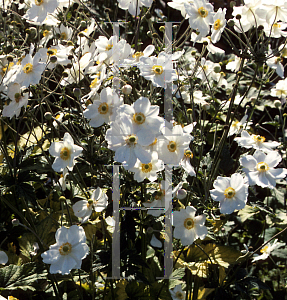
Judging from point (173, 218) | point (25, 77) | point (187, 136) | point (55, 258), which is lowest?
point (55, 258)

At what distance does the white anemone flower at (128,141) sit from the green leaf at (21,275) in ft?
2.31

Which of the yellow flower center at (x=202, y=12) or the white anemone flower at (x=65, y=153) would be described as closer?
the white anemone flower at (x=65, y=153)

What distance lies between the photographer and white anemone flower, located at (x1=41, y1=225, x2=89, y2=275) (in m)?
1.19

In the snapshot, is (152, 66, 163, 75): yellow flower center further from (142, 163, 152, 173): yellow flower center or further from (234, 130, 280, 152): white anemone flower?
(234, 130, 280, 152): white anemone flower

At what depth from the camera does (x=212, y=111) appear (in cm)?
254

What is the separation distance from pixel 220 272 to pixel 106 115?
108cm

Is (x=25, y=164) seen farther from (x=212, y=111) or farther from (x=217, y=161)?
(x=212, y=111)

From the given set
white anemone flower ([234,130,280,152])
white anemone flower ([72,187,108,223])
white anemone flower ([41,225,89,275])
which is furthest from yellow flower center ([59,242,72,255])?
white anemone flower ([234,130,280,152])

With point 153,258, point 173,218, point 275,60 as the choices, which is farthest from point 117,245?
point 275,60

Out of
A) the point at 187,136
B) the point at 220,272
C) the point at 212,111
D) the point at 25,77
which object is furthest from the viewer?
the point at 212,111

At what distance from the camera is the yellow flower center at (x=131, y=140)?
1108 mm

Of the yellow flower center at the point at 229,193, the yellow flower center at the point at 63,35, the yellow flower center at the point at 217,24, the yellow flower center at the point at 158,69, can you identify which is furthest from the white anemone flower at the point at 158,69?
the yellow flower center at the point at 63,35

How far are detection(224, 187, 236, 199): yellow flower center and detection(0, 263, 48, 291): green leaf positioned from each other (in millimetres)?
840

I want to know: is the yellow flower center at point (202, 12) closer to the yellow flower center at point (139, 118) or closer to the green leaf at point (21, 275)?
the yellow flower center at point (139, 118)
